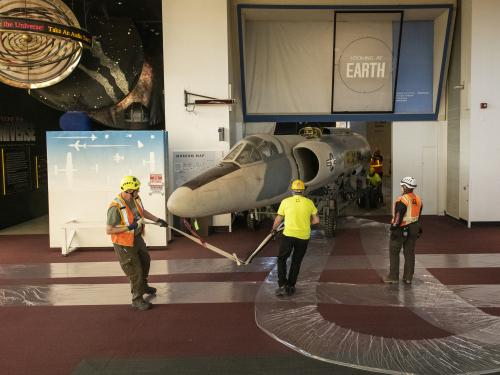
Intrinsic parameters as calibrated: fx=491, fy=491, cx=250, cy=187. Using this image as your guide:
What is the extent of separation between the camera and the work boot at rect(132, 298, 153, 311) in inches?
243

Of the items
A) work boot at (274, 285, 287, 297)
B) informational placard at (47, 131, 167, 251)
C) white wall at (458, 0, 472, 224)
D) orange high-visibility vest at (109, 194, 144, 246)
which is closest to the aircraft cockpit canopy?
informational placard at (47, 131, 167, 251)

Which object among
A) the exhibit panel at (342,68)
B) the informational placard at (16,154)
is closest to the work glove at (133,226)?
the exhibit panel at (342,68)

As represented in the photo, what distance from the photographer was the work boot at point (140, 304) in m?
6.17

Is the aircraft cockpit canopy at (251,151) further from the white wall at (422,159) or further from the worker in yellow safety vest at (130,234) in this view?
the white wall at (422,159)

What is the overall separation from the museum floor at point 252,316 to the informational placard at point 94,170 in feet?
2.63

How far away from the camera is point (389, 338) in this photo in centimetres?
511

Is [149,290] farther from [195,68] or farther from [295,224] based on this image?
[195,68]

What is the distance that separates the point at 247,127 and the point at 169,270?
6.43 m

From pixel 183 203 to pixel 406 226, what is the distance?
11.2 feet

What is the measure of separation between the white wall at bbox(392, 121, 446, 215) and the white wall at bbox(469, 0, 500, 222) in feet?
5.83

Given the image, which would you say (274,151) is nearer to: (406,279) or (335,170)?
(335,170)

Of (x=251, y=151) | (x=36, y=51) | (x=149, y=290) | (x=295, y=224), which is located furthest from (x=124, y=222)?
(x=36, y=51)

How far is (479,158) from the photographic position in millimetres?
11570

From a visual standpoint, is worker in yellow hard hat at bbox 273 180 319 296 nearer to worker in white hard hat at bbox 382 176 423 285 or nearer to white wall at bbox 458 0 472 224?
worker in white hard hat at bbox 382 176 423 285
